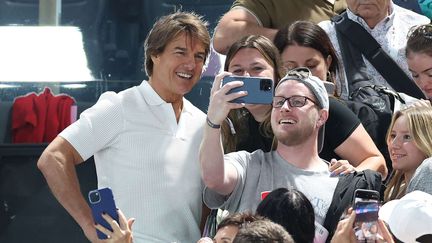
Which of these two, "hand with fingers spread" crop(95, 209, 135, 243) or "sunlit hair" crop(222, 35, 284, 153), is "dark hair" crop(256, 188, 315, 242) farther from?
"sunlit hair" crop(222, 35, 284, 153)

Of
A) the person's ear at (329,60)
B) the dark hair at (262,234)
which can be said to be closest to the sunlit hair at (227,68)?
the person's ear at (329,60)

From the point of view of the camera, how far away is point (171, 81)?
6129 millimetres

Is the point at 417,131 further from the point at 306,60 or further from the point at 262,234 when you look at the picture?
the point at 262,234

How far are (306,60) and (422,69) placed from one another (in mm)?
583

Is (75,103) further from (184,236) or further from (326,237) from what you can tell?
(326,237)

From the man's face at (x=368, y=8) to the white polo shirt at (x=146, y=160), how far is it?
123cm

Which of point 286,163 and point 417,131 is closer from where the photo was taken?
point 286,163

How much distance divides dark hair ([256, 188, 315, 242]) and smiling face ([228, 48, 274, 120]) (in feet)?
2.94

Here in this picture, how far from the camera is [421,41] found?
6285 mm

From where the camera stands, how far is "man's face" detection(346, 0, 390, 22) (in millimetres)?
6684

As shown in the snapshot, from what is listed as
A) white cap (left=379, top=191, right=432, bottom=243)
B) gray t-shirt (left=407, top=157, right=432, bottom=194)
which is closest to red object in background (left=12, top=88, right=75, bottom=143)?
gray t-shirt (left=407, top=157, right=432, bottom=194)

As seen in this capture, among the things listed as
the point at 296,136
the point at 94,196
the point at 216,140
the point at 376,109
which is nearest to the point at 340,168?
the point at 296,136

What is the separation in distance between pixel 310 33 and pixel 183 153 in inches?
37.2

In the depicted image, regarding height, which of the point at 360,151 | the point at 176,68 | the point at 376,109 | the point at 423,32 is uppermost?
the point at 423,32
